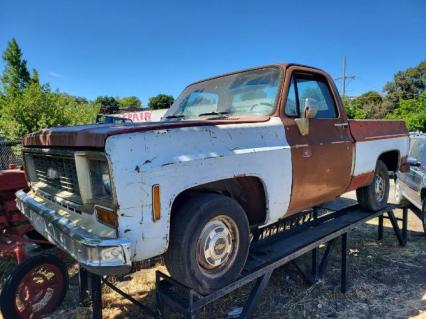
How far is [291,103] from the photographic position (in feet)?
11.0

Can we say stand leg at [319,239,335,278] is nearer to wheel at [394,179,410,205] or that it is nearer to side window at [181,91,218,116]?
side window at [181,91,218,116]

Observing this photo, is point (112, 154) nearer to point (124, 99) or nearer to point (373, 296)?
point (373, 296)

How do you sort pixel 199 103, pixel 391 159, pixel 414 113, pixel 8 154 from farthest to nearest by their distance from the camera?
pixel 414 113 → pixel 8 154 → pixel 391 159 → pixel 199 103

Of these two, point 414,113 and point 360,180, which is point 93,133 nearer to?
point 360,180

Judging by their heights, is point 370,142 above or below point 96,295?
above

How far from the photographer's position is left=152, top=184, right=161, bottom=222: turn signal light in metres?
2.12

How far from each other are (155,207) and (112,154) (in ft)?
1.37

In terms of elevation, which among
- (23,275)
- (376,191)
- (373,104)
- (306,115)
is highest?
(373,104)

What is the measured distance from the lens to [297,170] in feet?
10.2

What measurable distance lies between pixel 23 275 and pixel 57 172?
112cm

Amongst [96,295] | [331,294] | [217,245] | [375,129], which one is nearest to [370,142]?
[375,129]

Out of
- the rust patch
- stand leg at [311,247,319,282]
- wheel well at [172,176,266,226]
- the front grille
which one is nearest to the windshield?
wheel well at [172,176,266,226]

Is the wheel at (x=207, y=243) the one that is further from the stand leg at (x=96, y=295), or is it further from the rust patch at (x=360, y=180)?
the rust patch at (x=360, y=180)

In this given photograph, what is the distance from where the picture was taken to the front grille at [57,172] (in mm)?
2668
